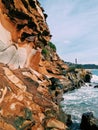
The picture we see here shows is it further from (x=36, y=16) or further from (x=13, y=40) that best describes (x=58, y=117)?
(x=36, y=16)

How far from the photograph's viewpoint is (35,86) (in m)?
22.6

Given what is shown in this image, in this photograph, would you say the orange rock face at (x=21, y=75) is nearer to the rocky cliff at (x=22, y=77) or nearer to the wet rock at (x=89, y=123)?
the rocky cliff at (x=22, y=77)

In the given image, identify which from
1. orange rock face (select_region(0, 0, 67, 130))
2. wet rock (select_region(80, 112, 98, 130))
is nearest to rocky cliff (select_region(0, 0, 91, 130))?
orange rock face (select_region(0, 0, 67, 130))

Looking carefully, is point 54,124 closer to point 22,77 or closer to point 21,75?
point 22,77

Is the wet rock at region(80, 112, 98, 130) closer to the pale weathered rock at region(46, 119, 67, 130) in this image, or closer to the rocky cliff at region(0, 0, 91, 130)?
the rocky cliff at region(0, 0, 91, 130)

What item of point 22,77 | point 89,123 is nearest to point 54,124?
point 22,77

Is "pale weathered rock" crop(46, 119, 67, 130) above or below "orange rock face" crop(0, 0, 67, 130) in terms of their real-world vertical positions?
below

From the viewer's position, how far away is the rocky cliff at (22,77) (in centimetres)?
1780

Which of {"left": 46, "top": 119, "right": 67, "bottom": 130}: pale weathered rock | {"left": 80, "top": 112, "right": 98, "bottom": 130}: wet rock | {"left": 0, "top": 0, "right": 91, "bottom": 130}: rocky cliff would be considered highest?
{"left": 0, "top": 0, "right": 91, "bottom": 130}: rocky cliff

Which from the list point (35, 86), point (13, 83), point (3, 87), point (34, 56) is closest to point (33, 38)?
point (34, 56)

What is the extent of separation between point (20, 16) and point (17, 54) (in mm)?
3737

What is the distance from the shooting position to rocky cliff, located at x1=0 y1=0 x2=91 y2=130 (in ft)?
58.4

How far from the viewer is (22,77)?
22438 mm

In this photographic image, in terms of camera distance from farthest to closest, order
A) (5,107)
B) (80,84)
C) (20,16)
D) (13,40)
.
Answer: (80,84) < (20,16) < (13,40) < (5,107)
